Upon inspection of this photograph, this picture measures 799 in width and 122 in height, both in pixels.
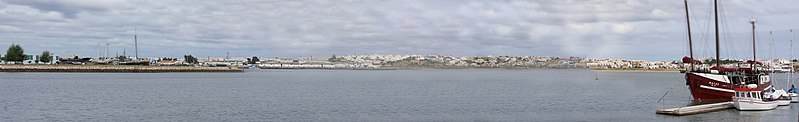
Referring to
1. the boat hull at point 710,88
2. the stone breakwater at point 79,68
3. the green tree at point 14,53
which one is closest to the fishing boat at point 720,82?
the boat hull at point 710,88

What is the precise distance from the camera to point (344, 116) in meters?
42.6

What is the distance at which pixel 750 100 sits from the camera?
43906 millimetres

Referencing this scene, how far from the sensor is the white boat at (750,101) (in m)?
43.9

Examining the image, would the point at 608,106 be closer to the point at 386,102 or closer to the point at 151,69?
the point at 386,102

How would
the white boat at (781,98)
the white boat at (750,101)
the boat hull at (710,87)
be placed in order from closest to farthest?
the white boat at (750,101), the white boat at (781,98), the boat hull at (710,87)

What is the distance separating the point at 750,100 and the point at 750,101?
0.20 feet

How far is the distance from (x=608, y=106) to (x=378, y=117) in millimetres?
17597

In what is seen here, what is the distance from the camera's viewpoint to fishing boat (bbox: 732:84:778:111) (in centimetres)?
4388

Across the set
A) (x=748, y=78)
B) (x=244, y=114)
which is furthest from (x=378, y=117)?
(x=748, y=78)

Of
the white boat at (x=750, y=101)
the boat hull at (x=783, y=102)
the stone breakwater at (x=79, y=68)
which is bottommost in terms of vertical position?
the boat hull at (x=783, y=102)

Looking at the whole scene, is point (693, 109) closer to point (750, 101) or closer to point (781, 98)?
point (750, 101)

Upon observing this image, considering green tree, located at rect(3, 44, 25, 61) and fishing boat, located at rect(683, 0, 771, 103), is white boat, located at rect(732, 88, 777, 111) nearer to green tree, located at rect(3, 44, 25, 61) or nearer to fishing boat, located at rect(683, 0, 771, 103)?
fishing boat, located at rect(683, 0, 771, 103)

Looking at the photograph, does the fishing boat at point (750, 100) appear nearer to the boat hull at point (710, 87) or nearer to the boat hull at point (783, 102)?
the boat hull at point (783, 102)

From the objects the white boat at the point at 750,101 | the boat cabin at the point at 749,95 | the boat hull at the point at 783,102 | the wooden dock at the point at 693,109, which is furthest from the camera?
the boat hull at the point at 783,102
